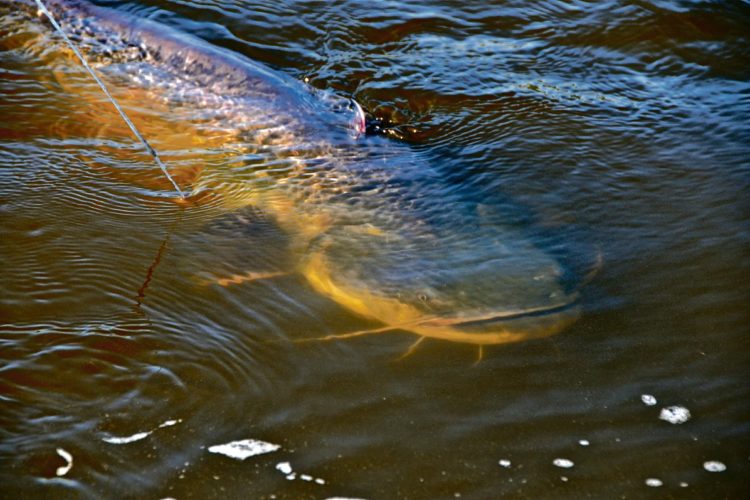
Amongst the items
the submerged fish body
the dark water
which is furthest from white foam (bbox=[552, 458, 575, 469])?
the submerged fish body

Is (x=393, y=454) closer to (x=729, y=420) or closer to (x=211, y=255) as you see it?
(x=729, y=420)

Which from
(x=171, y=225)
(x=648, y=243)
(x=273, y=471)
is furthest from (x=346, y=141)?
(x=273, y=471)

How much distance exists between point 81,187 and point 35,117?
34.5 inches

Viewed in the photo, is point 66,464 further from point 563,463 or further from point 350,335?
point 563,463

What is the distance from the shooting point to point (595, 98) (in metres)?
4.40

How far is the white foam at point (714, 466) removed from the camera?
202 centimetres

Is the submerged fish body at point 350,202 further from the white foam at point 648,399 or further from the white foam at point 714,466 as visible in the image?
the white foam at point 714,466

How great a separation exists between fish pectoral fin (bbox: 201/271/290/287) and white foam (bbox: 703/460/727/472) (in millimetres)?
1599

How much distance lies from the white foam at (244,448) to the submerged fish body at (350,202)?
2.03 ft

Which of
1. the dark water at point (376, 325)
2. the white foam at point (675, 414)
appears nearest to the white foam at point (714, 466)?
the dark water at point (376, 325)

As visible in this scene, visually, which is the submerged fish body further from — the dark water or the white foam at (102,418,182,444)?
the white foam at (102,418,182,444)

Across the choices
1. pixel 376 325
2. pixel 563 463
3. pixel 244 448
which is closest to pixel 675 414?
pixel 563 463

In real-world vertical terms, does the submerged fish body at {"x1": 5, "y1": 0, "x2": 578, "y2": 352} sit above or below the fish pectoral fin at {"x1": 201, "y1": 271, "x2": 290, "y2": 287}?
above

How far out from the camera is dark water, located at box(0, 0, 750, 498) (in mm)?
2002
